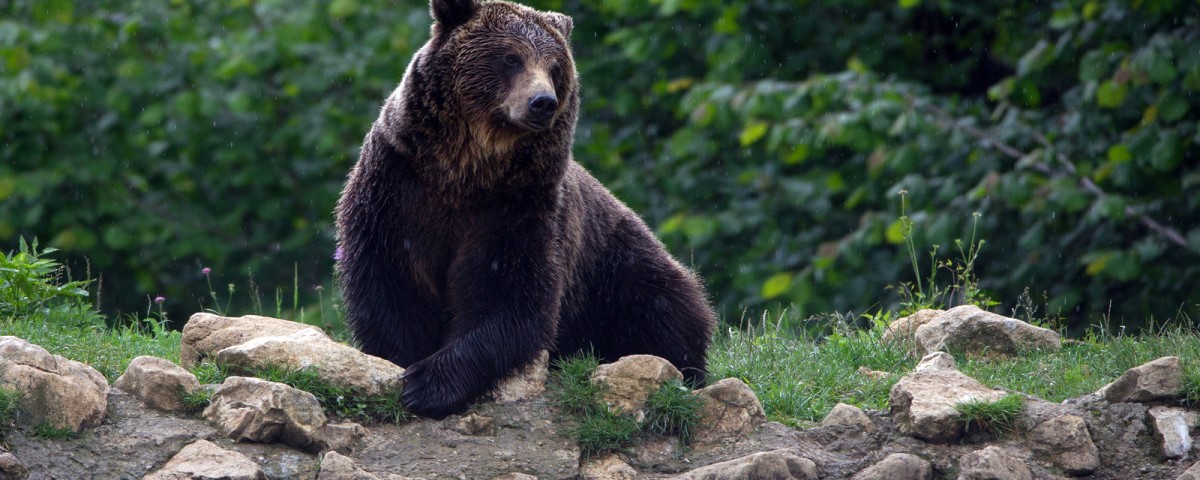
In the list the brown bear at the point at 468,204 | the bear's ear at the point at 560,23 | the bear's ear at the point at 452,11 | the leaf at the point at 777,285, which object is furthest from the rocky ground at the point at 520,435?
the leaf at the point at 777,285

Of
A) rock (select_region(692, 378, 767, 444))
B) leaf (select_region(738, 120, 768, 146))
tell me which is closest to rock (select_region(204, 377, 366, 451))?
rock (select_region(692, 378, 767, 444))

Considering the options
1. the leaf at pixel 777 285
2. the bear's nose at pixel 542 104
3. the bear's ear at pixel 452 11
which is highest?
the bear's ear at pixel 452 11

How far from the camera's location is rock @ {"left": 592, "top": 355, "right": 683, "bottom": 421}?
16.1ft

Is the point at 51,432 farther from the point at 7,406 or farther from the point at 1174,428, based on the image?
the point at 1174,428

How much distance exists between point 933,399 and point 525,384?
148 cm

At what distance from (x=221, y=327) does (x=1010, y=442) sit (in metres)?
2.90

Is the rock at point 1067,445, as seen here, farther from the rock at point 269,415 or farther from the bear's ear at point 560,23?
the bear's ear at point 560,23

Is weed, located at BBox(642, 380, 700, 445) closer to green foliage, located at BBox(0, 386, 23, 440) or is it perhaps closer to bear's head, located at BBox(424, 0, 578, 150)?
bear's head, located at BBox(424, 0, 578, 150)

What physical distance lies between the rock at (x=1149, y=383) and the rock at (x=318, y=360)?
2.53 metres

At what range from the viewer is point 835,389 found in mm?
5500

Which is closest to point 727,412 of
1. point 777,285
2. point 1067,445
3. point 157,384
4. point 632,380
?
point 632,380

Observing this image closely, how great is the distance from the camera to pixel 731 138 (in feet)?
38.8

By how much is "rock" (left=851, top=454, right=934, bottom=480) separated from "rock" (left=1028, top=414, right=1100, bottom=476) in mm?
450

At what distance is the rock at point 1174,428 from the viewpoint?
4.57m
